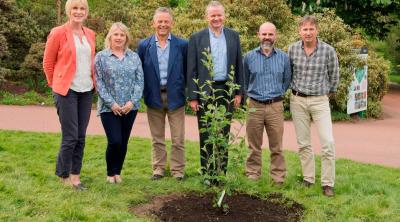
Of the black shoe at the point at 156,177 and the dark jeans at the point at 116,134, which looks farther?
the black shoe at the point at 156,177

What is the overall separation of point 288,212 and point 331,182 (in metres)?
0.93

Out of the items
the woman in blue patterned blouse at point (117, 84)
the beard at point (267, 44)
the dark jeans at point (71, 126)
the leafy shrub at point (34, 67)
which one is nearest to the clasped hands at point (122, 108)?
the woman in blue patterned blouse at point (117, 84)

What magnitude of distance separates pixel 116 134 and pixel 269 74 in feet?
6.07

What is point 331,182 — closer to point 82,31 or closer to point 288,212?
point 288,212

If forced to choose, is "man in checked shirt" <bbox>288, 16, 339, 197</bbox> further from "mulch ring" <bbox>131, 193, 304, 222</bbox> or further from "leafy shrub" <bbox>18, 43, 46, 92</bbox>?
"leafy shrub" <bbox>18, 43, 46, 92</bbox>

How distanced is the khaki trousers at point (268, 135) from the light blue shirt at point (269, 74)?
130mm

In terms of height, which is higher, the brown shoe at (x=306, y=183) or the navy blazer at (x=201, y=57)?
the navy blazer at (x=201, y=57)

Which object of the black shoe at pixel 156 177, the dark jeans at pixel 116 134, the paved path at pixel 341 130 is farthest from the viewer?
the paved path at pixel 341 130

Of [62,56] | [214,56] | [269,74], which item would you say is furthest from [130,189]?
[269,74]

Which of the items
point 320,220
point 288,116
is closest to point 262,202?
point 320,220

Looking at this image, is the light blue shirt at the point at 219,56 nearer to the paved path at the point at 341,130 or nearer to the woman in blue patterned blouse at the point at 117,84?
the woman in blue patterned blouse at the point at 117,84

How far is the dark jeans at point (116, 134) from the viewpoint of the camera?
231 inches

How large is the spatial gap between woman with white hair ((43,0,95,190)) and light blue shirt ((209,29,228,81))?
1317mm

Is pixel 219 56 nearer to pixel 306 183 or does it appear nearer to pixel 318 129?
pixel 318 129
